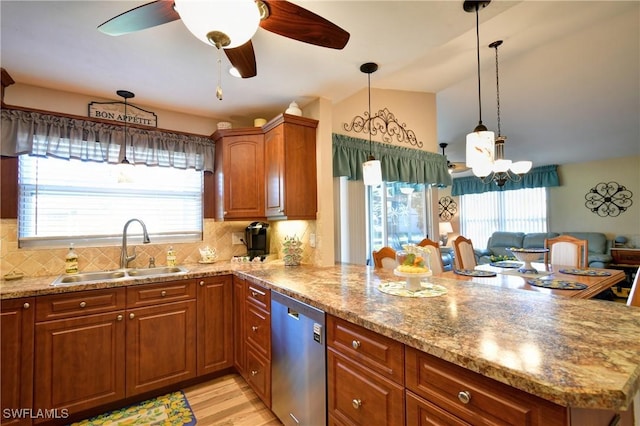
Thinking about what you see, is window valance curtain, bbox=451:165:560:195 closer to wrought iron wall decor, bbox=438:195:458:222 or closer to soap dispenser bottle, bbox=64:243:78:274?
wrought iron wall decor, bbox=438:195:458:222

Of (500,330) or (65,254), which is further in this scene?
(65,254)

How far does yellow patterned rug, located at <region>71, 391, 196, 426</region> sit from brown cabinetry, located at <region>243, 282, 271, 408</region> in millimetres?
458

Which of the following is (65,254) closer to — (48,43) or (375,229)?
(48,43)

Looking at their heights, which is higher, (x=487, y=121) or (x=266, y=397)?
(x=487, y=121)

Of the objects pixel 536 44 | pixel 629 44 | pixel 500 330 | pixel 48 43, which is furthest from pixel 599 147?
pixel 48 43

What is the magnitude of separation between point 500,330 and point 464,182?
8321 mm

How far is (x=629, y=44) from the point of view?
2.84 meters

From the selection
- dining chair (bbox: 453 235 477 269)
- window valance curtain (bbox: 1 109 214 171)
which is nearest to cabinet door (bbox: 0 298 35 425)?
window valance curtain (bbox: 1 109 214 171)

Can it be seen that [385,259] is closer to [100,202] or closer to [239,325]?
[239,325]

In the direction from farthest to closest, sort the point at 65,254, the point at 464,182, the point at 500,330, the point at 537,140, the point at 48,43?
the point at 464,182, the point at 537,140, the point at 65,254, the point at 48,43, the point at 500,330

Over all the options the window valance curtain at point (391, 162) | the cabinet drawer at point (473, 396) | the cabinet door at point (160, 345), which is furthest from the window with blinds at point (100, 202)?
the cabinet drawer at point (473, 396)

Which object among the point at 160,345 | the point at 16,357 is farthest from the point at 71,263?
the point at 160,345

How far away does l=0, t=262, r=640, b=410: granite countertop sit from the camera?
73 centimetres

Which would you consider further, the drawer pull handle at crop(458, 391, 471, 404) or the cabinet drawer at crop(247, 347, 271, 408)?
the cabinet drawer at crop(247, 347, 271, 408)
